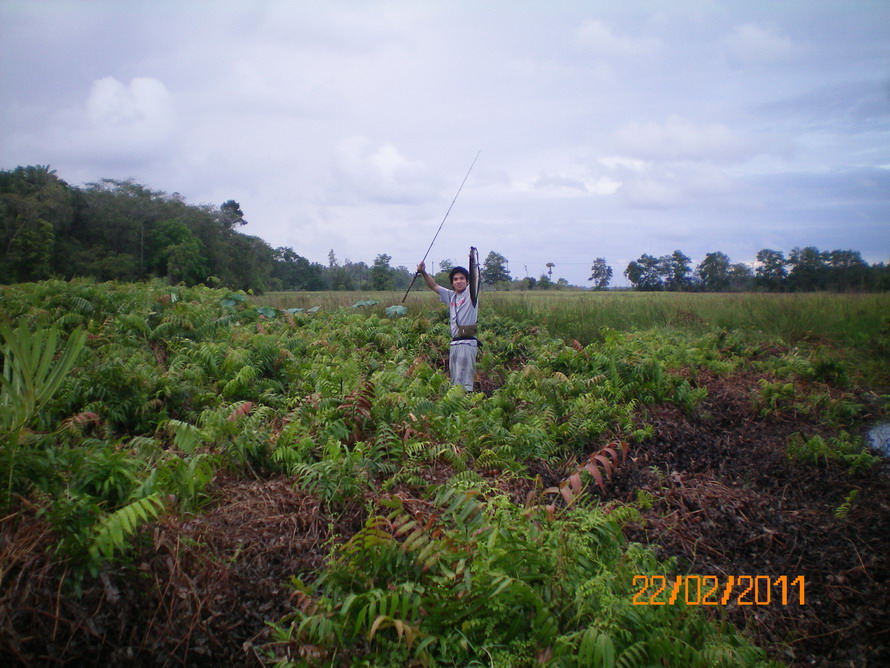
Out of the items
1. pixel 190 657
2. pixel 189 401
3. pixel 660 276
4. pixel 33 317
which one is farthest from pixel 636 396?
pixel 660 276

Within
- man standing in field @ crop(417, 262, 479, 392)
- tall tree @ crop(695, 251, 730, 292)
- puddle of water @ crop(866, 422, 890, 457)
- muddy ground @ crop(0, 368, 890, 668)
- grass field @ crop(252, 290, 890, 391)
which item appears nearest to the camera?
muddy ground @ crop(0, 368, 890, 668)

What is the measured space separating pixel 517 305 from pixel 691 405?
714 cm

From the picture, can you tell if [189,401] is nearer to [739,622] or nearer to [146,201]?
[739,622]

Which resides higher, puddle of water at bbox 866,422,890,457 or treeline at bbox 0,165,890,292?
→ treeline at bbox 0,165,890,292

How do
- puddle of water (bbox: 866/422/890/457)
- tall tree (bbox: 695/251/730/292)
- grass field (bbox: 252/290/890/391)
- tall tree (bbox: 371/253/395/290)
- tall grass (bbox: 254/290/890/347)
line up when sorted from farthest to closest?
tall tree (bbox: 371/253/395/290) < tall tree (bbox: 695/251/730/292) < tall grass (bbox: 254/290/890/347) < grass field (bbox: 252/290/890/391) < puddle of water (bbox: 866/422/890/457)

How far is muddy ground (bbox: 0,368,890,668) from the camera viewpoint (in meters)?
2.47

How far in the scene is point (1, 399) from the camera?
111 inches


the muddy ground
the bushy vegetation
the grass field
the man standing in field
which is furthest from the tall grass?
the muddy ground

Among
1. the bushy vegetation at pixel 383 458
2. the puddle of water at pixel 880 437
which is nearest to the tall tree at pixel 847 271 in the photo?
the bushy vegetation at pixel 383 458

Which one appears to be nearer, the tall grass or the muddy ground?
the muddy ground

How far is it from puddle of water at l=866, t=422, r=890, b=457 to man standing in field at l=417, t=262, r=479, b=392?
4.92m
